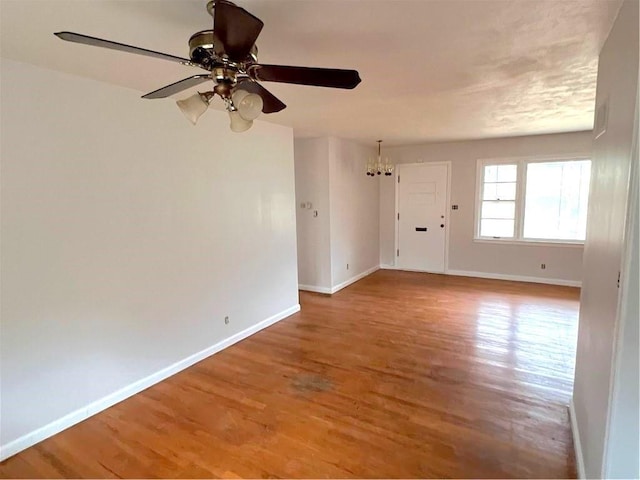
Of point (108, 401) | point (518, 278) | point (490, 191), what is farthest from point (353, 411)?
point (490, 191)

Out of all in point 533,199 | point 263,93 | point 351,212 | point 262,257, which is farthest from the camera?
point 351,212

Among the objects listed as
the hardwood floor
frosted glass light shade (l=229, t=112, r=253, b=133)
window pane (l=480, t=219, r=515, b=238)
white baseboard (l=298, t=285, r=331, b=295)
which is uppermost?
frosted glass light shade (l=229, t=112, r=253, b=133)

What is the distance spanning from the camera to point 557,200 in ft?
18.8

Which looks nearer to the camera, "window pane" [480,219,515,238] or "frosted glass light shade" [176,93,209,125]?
"frosted glass light shade" [176,93,209,125]

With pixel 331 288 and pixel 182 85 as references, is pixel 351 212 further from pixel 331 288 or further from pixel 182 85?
pixel 182 85

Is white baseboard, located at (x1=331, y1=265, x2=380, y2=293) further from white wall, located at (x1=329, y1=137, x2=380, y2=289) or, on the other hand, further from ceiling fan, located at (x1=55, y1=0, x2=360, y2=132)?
ceiling fan, located at (x1=55, y1=0, x2=360, y2=132)

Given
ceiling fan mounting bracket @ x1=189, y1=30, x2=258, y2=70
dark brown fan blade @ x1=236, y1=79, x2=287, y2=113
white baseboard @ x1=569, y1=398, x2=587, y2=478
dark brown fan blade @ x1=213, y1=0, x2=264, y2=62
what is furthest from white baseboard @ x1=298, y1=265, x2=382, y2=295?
dark brown fan blade @ x1=213, y1=0, x2=264, y2=62

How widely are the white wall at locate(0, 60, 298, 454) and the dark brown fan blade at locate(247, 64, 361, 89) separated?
1.55 m

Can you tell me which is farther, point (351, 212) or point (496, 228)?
point (496, 228)

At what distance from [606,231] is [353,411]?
1888 mm

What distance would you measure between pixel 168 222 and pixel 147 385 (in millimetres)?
1347

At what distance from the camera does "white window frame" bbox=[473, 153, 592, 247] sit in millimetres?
5609

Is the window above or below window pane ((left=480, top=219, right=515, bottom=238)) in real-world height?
above

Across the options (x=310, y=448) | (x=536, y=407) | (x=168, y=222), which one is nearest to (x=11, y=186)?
(x=168, y=222)
